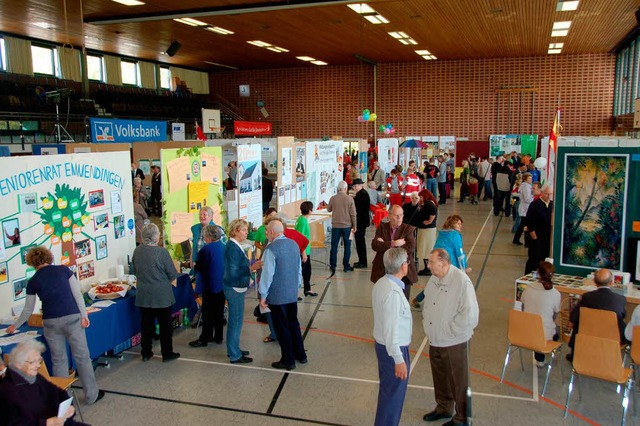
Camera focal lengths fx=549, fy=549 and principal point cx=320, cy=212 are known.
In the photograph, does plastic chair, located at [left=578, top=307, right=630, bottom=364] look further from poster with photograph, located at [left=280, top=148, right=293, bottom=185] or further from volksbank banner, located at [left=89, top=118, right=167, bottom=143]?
volksbank banner, located at [left=89, top=118, right=167, bottom=143]

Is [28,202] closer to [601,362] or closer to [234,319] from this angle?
[234,319]

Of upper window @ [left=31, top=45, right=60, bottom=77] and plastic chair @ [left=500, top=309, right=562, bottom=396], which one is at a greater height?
upper window @ [left=31, top=45, right=60, bottom=77]

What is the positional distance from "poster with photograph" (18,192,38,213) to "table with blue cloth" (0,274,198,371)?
1.05 m

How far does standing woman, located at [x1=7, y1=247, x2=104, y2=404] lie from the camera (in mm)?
4402

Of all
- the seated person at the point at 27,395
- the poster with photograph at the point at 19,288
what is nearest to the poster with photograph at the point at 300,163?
the poster with photograph at the point at 19,288

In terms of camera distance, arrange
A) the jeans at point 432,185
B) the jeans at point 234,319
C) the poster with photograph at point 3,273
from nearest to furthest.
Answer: the poster with photograph at point 3,273 < the jeans at point 234,319 < the jeans at point 432,185

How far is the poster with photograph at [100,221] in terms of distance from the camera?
5936 mm

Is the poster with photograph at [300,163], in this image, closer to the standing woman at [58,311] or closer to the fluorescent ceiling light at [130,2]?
the fluorescent ceiling light at [130,2]

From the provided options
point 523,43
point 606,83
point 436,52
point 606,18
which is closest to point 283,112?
point 436,52

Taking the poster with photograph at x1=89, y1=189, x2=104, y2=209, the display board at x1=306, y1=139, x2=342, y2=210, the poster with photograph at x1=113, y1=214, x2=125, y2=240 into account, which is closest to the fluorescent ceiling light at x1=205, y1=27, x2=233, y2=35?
the display board at x1=306, y1=139, x2=342, y2=210

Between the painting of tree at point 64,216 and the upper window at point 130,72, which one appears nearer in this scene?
the painting of tree at point 64,216

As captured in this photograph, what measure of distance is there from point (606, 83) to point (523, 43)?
4.82 meters

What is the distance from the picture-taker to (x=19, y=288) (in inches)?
197

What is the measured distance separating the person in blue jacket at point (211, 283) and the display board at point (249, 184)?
2567 mm
